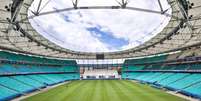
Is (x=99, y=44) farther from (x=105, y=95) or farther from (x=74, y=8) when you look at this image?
(x=74, y=8)

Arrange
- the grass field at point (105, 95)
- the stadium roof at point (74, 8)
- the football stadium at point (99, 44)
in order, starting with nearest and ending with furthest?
the stadium roof at point (74, 8) → the football stadium at point (99, 44) → the grass field at point (105, 95)

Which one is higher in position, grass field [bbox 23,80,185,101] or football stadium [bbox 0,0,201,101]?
football stadium [bbox 0,0,201,101]

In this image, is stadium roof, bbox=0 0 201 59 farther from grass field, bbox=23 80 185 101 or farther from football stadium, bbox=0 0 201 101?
grass field, bbox=23 80 185 101

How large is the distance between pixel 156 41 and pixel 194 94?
15631 mm

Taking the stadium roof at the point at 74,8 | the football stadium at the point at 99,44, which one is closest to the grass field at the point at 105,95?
the football stadium at the point at 99,44

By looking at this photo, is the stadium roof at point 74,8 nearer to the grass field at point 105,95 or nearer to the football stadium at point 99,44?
the football stadium at point 99,44

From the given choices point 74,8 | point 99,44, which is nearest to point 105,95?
point 74,8

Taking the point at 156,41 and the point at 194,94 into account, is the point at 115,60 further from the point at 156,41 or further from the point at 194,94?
the point at 194,94

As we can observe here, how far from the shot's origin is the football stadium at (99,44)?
24.2m

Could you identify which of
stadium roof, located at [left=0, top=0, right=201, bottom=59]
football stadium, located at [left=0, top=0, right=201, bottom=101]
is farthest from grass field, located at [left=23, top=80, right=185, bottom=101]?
stadium roof, located at [left=0, top=0, right=201, bottom=59]

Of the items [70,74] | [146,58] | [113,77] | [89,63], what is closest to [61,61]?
[70,74]

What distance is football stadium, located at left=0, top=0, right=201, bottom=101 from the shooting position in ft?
79.3

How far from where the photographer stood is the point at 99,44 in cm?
6706

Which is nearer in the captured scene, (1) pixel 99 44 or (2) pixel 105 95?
(2) pixel 105 95
